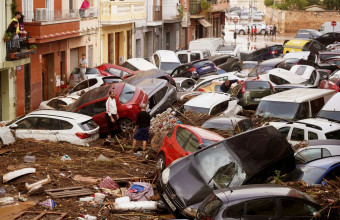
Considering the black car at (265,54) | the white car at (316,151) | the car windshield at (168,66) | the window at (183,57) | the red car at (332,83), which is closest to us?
the white car at (316,151)

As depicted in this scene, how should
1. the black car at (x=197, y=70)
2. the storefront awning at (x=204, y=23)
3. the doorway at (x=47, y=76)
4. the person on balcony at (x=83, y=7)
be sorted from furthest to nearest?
1. the storefront awning at (x=204, y=23)
2. the person on balcony at (x=83, y=7)
3. the black car at (x=197, y=70)
4. the doorway at (x=47, y=76)

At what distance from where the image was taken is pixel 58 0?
3316cm

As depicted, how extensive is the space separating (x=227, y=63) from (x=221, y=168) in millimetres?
25715

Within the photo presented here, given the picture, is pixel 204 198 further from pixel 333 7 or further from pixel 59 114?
pixel 333 7

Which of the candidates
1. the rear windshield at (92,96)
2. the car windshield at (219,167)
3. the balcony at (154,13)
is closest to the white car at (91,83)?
the rear windshield at (92,96)

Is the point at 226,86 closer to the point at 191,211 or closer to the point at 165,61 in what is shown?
the point at 165,61

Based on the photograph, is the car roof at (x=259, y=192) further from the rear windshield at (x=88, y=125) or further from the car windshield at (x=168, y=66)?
the car windshield at (x=168, y=66)

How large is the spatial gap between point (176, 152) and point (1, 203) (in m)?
4.11

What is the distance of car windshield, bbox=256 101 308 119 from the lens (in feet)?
71.5

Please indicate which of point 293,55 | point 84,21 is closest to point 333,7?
point 293,55

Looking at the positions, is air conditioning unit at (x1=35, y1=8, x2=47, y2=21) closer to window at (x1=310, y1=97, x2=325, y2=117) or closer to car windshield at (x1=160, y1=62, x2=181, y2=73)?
car windshield at (x1=160, y1=62, x2=181, y2=73)

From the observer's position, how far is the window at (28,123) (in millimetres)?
19777

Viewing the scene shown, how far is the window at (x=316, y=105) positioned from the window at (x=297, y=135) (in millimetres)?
3235

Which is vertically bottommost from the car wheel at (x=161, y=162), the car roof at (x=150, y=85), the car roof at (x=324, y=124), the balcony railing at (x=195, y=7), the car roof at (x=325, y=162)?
the car wheel at (x=161, y=162)
